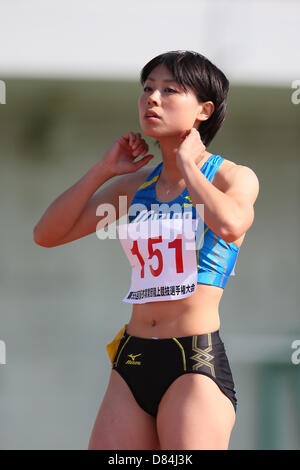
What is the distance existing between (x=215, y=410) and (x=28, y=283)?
3.72m

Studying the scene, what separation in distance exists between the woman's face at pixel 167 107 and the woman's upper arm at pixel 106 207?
0.97ft

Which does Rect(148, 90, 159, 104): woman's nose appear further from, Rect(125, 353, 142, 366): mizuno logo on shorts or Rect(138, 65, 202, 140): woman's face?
Rect(125, 353, 142, 366): mizuno logo on shorts

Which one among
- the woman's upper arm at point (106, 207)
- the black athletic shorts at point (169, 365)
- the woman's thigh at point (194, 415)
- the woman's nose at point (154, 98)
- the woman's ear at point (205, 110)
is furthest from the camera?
the woman's upper arm at point (106, 207)

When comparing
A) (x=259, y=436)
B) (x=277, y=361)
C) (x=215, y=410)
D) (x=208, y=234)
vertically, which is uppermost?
(x=208, y=234)

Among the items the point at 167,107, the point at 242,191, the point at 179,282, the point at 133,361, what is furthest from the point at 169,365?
the point at 167,107

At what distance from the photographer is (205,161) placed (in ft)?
8.38

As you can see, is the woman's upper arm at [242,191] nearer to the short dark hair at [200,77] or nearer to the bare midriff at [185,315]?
the bare midriff at [185,315]

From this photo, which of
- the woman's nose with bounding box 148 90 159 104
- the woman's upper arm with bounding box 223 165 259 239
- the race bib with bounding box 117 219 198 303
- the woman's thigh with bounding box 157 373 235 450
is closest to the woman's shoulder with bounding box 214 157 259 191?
the woman's upper arm with bounding box 223 165 259 239

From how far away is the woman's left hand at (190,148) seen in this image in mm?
2396

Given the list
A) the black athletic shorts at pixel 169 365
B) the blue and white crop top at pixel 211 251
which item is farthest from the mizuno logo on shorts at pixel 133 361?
the blue and white crop top at pixel 211 251

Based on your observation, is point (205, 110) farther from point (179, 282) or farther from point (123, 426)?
point (123, 426)

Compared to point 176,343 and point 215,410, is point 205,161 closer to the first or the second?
point 176,343

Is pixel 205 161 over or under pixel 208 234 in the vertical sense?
over

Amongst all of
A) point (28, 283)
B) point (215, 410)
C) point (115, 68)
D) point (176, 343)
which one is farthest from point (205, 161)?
point (28, 283)
